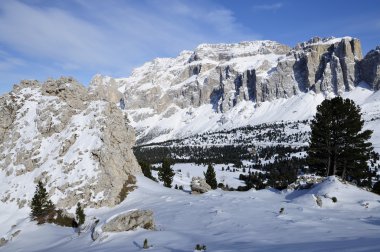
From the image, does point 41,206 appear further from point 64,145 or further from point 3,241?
point 64,145

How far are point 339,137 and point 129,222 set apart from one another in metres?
36.7

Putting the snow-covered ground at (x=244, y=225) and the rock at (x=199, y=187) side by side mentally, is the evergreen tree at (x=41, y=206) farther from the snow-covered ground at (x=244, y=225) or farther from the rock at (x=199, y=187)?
the rock at (x=199, y=187)

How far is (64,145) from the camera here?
58.3 meters

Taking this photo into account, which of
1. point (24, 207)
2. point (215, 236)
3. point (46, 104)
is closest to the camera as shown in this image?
point (215, 236)

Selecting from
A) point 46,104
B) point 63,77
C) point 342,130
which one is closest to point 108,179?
point 46,104

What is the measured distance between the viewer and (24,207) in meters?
53.0

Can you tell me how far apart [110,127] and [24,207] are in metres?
17.4

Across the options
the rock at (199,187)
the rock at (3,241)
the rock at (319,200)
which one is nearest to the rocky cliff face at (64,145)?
the rock at (199,187)

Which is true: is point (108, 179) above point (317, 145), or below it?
below

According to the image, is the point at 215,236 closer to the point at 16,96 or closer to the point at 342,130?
the point at 342,130

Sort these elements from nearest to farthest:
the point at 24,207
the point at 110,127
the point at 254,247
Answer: the point at 254,247, the point at 24,207, the point at 110,127

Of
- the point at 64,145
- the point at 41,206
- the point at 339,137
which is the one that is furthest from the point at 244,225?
the point at 64,145

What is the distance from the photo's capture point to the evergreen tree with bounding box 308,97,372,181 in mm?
53750

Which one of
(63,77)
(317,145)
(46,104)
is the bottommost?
(317,145)
